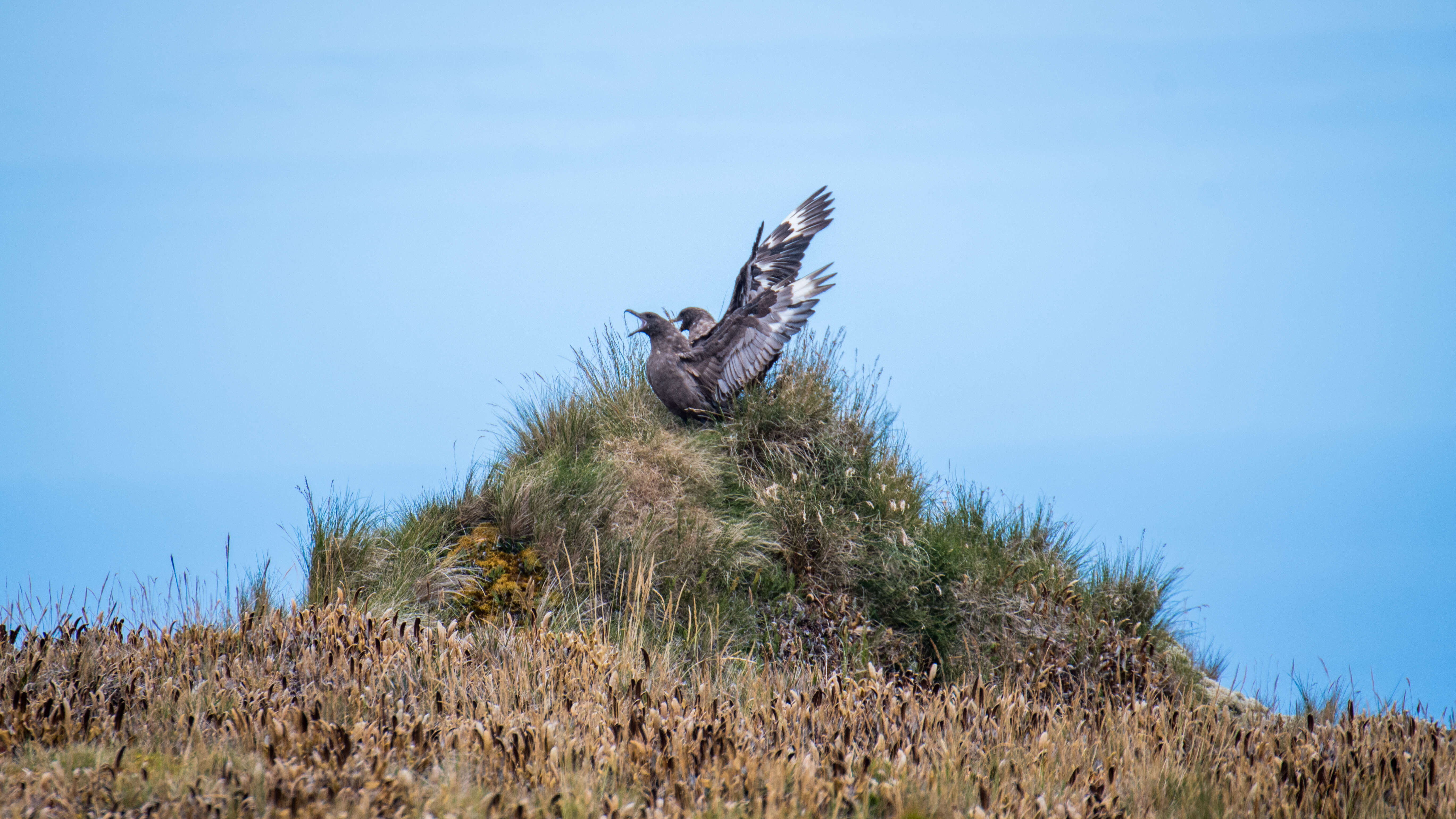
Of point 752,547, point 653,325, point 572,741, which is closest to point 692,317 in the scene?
point 653,325

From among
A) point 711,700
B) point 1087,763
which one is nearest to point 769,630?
point 711,700

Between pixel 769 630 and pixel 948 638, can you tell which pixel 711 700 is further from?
pixel 948 638

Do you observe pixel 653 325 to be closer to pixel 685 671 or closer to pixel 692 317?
pixel 692 317

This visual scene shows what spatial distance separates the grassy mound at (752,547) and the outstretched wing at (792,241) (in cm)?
88

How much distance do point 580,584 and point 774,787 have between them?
162 inches

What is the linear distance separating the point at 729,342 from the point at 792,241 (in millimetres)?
1535

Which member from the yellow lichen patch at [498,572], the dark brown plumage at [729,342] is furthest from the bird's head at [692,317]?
the yellow lichen patch at [498,572]

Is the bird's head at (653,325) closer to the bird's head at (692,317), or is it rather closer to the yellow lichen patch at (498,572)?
the bird's head at (692,317)

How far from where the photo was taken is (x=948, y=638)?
809 cm

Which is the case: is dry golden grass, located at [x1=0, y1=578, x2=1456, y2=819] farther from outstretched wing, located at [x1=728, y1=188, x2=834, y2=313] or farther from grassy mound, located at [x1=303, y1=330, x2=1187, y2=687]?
outstretched wing, located at [x1=728, y1=188, x2=834, y2=313]

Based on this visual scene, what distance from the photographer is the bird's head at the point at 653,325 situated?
873cm

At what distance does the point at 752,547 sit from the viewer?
26.3 ft

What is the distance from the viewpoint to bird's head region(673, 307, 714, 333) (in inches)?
359

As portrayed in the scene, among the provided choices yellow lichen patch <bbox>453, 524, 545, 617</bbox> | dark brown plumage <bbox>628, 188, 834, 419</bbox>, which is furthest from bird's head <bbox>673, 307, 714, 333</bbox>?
yellow lichen patch <bbox>453, 524, 545, 617</bbox>
